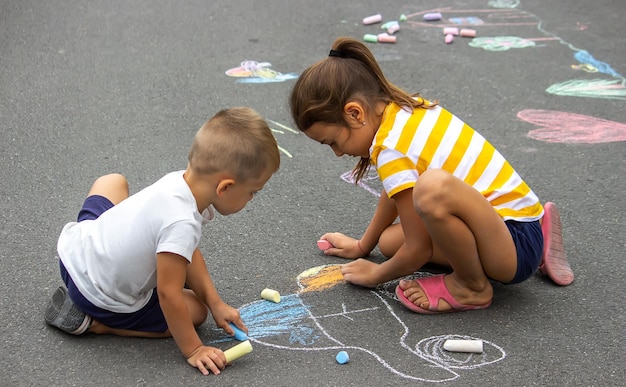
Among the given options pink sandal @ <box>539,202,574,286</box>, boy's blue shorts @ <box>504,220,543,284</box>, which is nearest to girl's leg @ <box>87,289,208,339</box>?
boy's blue shorts @ <box>504,220,543,284</box>

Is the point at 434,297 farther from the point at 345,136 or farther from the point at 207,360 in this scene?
the point at 207,360

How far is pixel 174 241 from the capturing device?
217 cm

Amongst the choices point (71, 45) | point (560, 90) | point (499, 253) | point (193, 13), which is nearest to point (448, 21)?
point (560, 90)

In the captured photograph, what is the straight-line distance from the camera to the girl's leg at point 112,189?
2.76 m

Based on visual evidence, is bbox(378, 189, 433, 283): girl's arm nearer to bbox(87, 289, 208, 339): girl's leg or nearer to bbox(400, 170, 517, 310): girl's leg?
bbox(400, 170, 517, 310): girl's leg

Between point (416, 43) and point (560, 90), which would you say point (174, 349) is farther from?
point (416, 43)

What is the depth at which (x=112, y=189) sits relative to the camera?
2.79 m

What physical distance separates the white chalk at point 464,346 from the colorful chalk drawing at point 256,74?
2580 mm

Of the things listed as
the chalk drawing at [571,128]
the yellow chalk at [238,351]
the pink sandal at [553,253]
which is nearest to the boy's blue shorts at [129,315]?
the yellow chalk at [238,351]

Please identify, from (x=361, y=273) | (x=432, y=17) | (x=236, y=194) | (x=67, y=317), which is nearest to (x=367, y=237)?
(x=361, y=273)

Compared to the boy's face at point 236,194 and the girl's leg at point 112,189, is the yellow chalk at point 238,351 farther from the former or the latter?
the girl's leg at point 112,189

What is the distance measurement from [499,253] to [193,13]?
3.82 m

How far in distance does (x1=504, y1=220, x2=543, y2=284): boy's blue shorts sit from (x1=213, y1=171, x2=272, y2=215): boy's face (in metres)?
0.89

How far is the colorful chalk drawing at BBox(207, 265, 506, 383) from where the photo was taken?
2.37m
